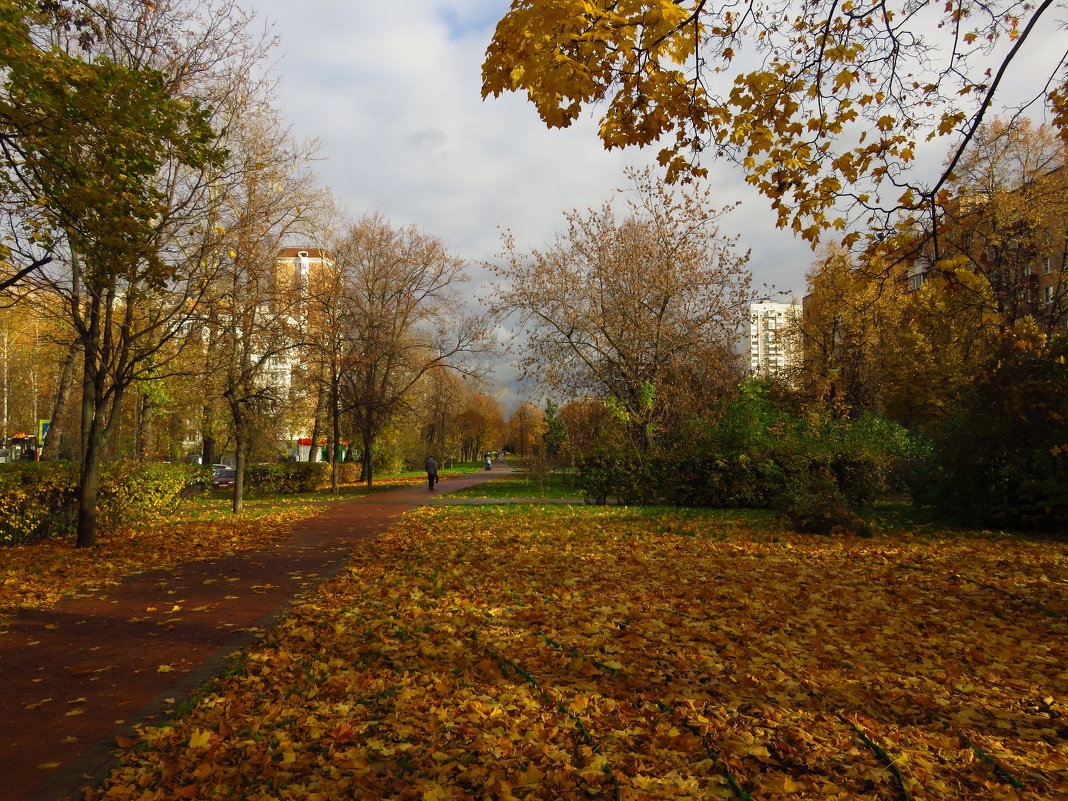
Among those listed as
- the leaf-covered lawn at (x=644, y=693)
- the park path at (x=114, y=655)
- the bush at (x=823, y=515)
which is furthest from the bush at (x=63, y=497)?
the bush at (x=823, y=515)

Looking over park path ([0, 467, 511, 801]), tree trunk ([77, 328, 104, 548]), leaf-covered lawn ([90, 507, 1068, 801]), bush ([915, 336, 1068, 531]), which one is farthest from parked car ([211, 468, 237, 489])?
bush ([915, 336, 1068, 531])

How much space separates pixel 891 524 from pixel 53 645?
12.9 meters

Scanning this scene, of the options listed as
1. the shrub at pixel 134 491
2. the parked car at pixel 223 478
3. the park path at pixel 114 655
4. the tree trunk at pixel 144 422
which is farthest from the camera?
the parked car at pixel 223 478

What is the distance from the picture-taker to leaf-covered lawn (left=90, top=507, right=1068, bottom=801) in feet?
10.0

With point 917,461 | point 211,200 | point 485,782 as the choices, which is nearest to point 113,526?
point 211,200

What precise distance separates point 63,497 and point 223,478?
2517cm

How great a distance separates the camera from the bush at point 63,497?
1036 cm

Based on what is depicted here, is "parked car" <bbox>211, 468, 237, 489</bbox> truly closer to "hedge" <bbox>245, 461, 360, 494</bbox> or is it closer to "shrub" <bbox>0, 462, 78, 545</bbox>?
"hedge" <bbox>245, 461, 360, 494</bbox>

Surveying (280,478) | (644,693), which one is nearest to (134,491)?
(644,693)

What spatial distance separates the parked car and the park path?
26041mm

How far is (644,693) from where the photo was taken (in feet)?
13.3

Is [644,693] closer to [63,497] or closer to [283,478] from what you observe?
[63,497]

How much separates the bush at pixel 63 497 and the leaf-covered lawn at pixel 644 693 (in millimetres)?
6530

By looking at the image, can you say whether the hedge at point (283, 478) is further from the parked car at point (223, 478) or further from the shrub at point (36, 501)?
the shrub at point (36, 501)
